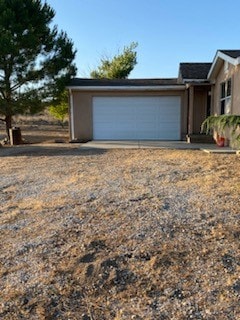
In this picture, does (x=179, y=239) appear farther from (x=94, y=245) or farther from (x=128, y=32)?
(x=128, y=32)

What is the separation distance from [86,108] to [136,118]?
2.64 meters

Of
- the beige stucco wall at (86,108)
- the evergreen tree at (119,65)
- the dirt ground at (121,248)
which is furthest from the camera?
the evergreen tree at (119,65)

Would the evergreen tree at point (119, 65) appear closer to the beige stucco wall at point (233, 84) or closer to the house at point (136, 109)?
the house at point (136, 109)

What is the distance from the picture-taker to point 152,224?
4105 millimetres

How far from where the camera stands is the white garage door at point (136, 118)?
15945 millimetres

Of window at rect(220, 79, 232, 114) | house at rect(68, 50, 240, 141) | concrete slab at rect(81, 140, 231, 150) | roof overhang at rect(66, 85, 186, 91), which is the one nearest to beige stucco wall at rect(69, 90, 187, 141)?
house at rect(68, 50, 240, 141)

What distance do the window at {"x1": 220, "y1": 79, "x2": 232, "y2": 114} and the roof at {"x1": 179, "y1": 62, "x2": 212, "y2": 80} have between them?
91.0 inches

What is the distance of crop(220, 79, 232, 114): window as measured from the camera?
12161 millimetres

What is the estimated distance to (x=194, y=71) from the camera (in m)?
16.3

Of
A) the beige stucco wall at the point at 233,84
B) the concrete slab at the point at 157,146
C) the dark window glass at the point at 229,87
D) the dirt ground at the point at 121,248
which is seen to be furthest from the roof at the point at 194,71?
the dirt ground at the point at 121,248

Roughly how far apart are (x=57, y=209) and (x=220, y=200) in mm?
2631

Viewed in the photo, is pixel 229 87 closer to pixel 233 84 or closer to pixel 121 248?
pixel 233 84

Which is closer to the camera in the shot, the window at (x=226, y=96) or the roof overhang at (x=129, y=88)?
the window at (x=226, y=96)

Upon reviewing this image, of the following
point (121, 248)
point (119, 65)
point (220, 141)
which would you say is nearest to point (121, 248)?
point (121, 248)
